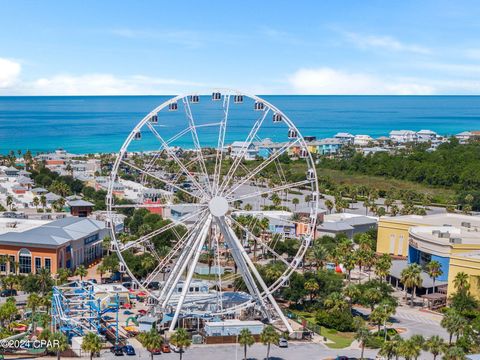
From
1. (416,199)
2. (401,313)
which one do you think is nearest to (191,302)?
(401,313)

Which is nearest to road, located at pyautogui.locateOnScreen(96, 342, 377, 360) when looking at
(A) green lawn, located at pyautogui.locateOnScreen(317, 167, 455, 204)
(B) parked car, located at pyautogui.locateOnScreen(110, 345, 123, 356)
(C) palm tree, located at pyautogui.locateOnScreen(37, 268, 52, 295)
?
(B) parked car, located at pyautogui.locateOnScreen(110, 345, 123, 356)

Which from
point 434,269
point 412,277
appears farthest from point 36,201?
point 434,269

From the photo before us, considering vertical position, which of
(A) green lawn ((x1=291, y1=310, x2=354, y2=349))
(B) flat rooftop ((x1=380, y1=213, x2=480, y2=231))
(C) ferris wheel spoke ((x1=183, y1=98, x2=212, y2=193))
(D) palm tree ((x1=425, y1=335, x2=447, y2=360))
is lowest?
(A) green lawn ((x1=291, y1=310, x2=354, y2=349))

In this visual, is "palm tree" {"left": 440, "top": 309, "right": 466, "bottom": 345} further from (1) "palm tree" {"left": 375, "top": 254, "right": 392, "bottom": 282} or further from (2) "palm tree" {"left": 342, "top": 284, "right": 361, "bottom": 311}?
(1) "palm tree" {"left": 375, "top": 254, "right": 392, "bottom": 282}

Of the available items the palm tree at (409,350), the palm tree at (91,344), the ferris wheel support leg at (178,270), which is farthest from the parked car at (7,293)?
the palm tree at (409,350)

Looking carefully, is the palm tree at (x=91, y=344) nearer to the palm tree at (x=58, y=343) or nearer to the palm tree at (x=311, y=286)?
the palm tree at (x=58, y=343)

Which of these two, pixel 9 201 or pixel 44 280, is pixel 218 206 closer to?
pixel 44 280

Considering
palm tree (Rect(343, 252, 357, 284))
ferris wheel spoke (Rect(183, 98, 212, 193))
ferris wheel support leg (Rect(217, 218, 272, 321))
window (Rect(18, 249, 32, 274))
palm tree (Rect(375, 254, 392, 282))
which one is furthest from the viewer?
window (Rect(18, 249, 32, 274))

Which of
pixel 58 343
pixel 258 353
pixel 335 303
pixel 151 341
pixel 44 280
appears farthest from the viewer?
pixel 44 280
